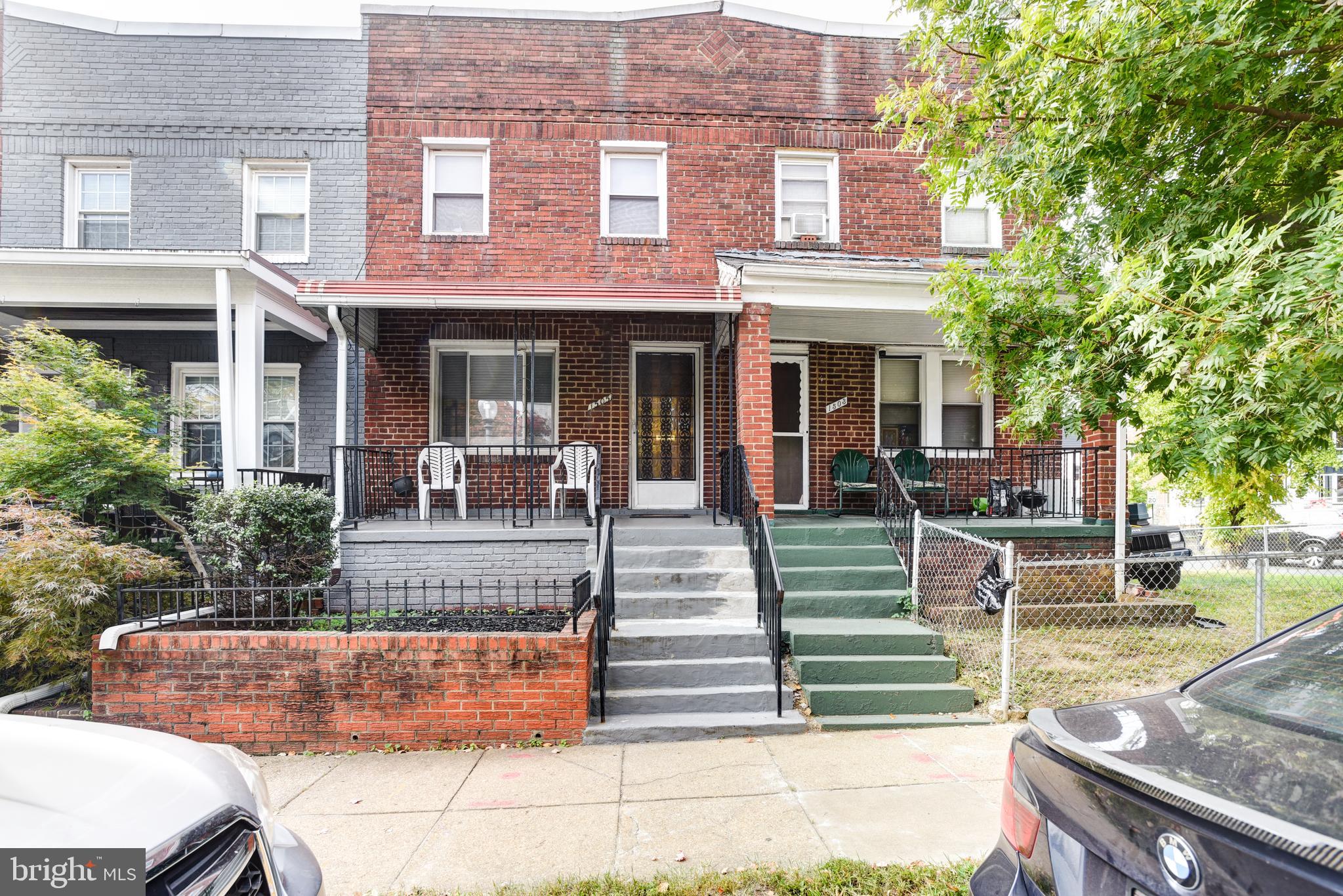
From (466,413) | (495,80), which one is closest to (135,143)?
(495,80)

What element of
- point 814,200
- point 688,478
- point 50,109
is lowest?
point 688,478

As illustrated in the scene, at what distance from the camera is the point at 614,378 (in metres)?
10.0

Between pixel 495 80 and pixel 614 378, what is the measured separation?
4.56 meters

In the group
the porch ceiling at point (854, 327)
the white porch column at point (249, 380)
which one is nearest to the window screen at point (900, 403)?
the porch ceiling at point (854, 327)

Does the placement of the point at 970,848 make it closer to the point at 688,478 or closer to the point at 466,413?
the point at 688,478

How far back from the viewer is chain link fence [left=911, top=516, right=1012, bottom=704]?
6.32 m

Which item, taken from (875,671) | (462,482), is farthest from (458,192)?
(875,671)

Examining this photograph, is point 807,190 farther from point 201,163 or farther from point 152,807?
point 152,807

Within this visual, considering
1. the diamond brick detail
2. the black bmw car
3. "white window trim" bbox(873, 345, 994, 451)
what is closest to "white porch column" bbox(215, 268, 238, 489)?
the diamond brick detail

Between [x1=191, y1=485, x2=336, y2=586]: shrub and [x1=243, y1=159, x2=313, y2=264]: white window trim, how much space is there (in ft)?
16.0

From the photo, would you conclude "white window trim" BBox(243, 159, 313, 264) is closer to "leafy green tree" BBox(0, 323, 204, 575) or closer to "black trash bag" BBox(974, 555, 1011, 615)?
"leafy green tree" BBox(0, 323, 204, 575)

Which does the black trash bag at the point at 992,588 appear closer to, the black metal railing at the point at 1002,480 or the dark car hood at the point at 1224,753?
the black metal railing at the point at 1002,480

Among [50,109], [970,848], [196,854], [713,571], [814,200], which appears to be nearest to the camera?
[196,854]

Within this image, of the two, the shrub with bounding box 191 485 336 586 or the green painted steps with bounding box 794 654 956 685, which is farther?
the shrub with bounding box 191 485 336 586
